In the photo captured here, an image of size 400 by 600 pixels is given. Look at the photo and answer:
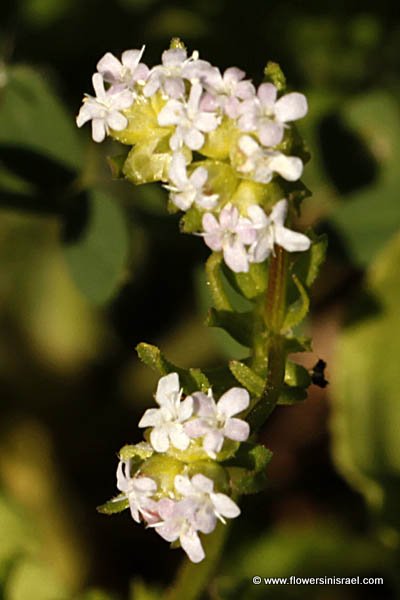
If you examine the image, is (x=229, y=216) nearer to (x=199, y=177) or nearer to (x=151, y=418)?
(x=199, y=177)

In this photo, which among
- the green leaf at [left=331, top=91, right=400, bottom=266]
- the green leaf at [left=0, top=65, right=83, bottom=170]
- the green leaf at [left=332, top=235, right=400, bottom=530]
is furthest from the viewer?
the green leaf at [left=332, top=235, right=400, bottom=530]

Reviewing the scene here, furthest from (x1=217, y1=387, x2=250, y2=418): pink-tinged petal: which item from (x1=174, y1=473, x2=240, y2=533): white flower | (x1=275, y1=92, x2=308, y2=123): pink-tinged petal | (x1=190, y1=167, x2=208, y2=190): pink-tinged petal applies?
(x1=275, y1=92, x2=308, y2=123): pink-tinged petal

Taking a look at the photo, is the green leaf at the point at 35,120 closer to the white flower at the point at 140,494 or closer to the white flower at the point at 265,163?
the white flower at the point at 265,163

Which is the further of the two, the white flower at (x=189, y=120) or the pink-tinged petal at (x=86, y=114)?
the pink-tinged petal at (x=86, y=114)

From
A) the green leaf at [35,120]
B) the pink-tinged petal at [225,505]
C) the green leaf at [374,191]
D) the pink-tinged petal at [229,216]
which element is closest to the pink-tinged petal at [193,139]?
the pink-tinged petal at [229,216]

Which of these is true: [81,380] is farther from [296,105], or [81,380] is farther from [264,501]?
[296,105]

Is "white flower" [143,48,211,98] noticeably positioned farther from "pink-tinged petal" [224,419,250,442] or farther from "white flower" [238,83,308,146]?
"pink-tinged petal" [224,419,250,442]
